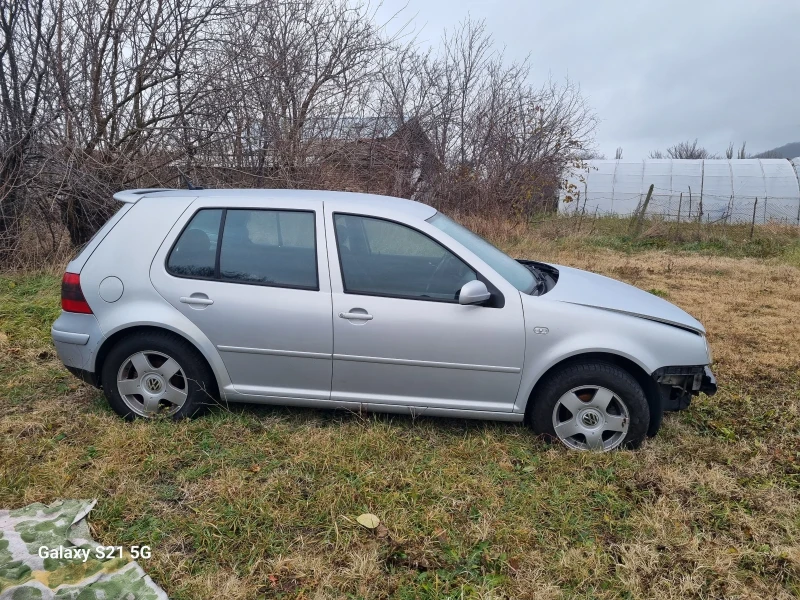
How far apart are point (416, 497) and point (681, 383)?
1841 millimetres

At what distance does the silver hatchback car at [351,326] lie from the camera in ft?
11.2

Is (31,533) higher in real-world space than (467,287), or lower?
lower

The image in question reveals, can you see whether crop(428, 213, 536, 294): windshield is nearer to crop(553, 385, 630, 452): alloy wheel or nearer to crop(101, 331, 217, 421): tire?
crop(553, 385, 630, 452): alloy wheel

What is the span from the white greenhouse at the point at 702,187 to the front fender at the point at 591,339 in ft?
50.8

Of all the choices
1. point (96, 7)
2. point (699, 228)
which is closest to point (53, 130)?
point (96, 7)

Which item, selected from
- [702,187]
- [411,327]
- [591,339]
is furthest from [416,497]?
[702,187]

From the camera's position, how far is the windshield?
363 centimetres

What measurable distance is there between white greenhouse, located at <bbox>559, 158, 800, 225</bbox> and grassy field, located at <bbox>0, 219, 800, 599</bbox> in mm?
15676

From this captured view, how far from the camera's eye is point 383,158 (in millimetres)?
12383

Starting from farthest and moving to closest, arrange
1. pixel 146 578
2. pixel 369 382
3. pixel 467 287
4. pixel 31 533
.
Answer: pixel 369 382, pixel 467 287, pixel 31 533, pixel 146 578

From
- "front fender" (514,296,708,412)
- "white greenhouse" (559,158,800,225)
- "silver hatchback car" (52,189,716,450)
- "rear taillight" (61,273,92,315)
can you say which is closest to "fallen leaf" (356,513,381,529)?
"silver hatchback car" (52,189,716,450)

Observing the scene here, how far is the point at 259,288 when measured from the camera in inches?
139

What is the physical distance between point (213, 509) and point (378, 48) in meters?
10.8

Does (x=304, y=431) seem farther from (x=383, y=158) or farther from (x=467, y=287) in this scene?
(x=383, y=158)
